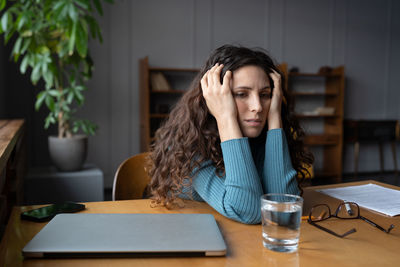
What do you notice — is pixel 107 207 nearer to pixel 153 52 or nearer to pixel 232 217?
pixel 232 217

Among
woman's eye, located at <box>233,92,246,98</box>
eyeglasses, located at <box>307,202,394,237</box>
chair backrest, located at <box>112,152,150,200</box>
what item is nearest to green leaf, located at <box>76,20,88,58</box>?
chair backrest, located at <box>112,152,150,200</box>

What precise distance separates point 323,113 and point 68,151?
3.48 m

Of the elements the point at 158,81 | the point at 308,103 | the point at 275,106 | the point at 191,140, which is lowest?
the point at 191,140

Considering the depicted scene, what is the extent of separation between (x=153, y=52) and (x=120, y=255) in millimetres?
4135

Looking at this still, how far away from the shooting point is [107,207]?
1018 mm

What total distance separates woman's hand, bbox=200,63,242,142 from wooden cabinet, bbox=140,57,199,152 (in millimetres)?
3056

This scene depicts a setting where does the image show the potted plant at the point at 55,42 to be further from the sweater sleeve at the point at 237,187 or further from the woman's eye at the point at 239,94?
the sweater sleeve at the point at 237,187

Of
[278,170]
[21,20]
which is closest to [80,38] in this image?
[21,20]

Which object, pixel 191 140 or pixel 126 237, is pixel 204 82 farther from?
pixel 126 237

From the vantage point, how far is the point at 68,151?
9.64 feet

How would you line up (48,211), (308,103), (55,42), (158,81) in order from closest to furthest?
(48,211)
(55,42)
(158,81)
(308,103)

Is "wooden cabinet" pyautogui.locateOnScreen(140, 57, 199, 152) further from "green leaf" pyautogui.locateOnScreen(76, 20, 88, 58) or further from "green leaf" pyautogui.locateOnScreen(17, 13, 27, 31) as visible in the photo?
"green leaf" pyautogui.locateOnScreen(17, 13, 27, 31)

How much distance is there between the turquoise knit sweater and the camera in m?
0.91

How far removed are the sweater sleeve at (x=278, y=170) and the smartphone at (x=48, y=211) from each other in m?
0.54
